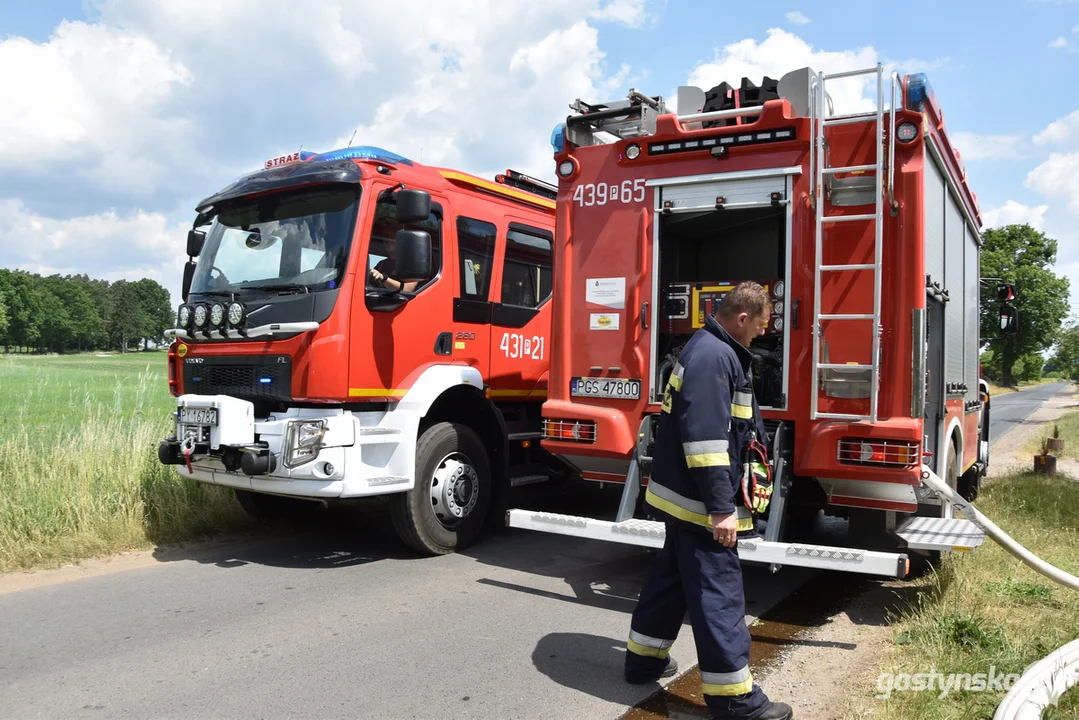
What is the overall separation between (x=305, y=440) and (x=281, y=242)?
162cm

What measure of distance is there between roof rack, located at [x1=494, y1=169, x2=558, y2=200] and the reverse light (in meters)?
3.67

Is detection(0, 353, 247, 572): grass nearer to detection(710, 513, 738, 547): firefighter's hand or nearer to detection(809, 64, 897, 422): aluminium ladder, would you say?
detection(710, 513, 738, 547): firefighter's hand

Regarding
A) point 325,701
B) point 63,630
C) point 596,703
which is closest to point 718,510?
point 596,703

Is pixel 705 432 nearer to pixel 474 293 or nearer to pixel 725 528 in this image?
pixel 725 528

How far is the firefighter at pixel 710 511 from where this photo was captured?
10.8 ft

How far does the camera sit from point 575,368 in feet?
19.3

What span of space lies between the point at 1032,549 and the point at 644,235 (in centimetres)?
394

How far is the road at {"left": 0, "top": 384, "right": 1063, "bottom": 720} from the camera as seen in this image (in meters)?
3.54

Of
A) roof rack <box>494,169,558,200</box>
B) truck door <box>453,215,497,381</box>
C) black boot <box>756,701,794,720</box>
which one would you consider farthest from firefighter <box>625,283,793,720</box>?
roof rack <box>494,169,558,200</box>

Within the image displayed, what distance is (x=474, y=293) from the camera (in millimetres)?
6855

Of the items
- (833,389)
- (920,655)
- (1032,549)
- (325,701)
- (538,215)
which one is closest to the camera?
(325,701)

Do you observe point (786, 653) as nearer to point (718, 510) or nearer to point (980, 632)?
point (980, 632)

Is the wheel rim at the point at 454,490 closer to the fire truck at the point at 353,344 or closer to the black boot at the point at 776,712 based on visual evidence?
the fire truck at the point at 353,344

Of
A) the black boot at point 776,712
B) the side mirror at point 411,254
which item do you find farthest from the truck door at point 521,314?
the black boot at point 776,712
